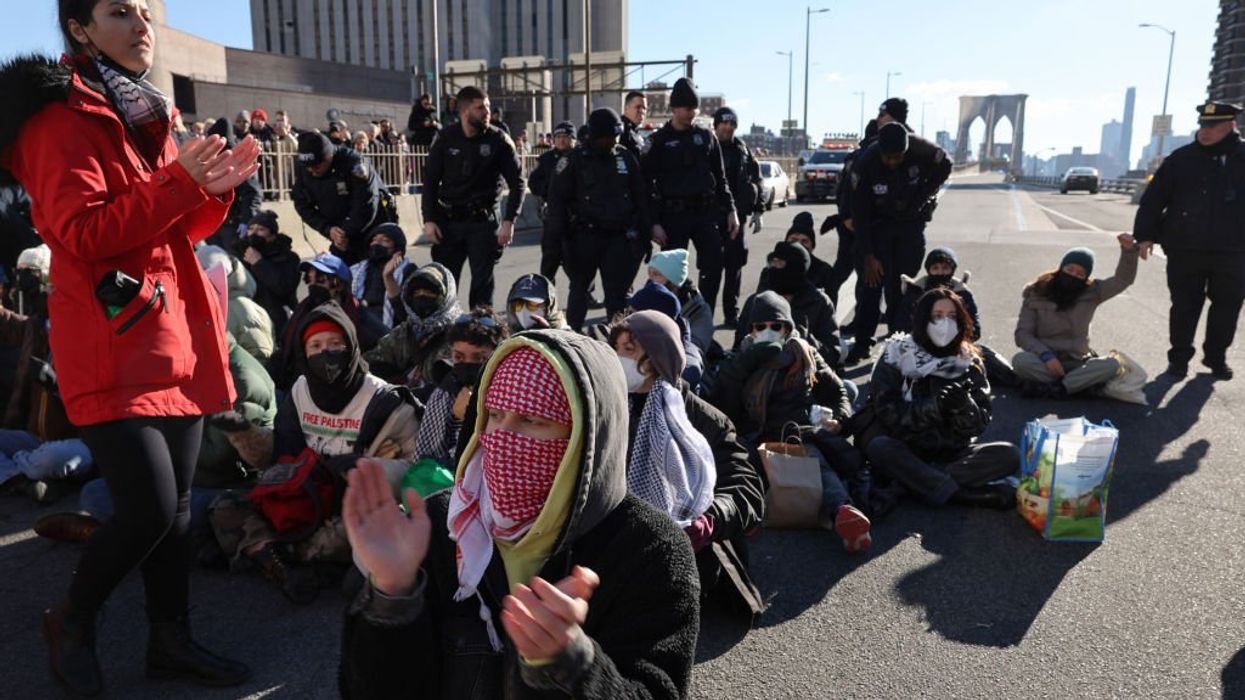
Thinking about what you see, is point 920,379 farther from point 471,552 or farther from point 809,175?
point 809,175

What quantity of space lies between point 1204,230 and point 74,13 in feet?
25.0

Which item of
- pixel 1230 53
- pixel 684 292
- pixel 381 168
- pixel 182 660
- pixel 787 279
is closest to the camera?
pixel 182 660

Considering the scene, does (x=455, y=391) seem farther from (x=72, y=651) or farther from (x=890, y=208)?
(x=890, y=208)

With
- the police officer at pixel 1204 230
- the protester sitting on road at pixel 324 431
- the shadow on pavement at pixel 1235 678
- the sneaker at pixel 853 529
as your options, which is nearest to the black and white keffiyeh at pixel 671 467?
the sneaker at pixel 853 529

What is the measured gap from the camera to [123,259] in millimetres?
2457

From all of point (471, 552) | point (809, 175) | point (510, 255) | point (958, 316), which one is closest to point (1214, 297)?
Result: point (958, 316)

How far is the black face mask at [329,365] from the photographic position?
13.2ft

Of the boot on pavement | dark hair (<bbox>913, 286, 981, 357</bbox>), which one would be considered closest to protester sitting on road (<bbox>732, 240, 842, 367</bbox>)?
dark hair (<bbox>913, 286, 981, 357</bbox>)

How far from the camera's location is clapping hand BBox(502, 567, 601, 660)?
4.59 feet

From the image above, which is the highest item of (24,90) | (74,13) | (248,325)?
(74,13)

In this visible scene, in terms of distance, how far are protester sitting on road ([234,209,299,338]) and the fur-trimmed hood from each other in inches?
189

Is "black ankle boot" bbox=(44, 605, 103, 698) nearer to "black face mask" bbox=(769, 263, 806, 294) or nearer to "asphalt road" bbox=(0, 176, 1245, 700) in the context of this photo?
"asphalt road" bbox=(0, 176, 1245, 700)

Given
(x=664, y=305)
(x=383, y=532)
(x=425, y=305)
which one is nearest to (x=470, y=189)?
(x=425, y=305)

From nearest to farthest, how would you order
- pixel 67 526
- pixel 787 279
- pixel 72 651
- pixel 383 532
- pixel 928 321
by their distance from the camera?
pixel 383 532 < pixel 72 651 < pixel 67 526 < pixel 928 321 < pixel 787 279
